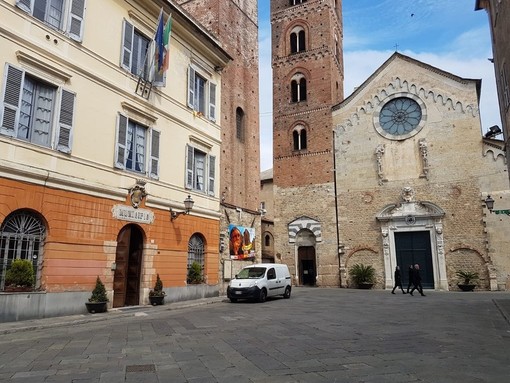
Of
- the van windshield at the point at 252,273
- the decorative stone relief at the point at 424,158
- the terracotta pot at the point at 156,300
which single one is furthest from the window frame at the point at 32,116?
the decorative stone relief at the point at 424,158

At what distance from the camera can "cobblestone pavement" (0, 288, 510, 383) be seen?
5.27m

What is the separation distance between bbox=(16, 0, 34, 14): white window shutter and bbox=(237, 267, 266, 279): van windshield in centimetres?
1163

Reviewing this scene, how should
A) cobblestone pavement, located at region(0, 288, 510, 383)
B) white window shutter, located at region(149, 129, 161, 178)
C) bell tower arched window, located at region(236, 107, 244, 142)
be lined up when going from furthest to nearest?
1. bell tower arched window, located at region(236, 107, 244, 142)
2. white window shutter, located at region(149, 129, 161, 178)
3. cobblestone pavement, located at region(0, 288, 510, 383)

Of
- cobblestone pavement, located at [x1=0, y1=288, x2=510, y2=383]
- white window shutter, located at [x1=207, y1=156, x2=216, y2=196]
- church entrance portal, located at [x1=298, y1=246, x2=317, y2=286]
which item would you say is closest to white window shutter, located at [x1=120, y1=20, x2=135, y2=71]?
white window shutter, located at [x1=207, y1=156, x2=216, y2=196]

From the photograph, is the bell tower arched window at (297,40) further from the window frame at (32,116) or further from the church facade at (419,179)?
the window frame at (32,116)

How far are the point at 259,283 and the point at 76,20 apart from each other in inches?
434

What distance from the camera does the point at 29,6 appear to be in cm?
1050

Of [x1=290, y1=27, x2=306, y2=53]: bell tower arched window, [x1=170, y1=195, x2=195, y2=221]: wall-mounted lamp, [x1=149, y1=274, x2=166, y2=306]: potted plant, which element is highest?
[x1=290, y1=27, x2=306, y2=53]: bell tower arched window

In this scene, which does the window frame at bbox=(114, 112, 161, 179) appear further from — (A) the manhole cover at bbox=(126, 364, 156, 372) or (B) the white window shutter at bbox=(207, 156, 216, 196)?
(A) the manhole cover at bbox=(126, 364, 156, 372)

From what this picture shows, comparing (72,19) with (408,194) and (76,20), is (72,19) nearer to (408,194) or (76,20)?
(76,20)

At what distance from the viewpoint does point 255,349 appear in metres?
6.80

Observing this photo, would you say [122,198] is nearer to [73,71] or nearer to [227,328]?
[73,71]

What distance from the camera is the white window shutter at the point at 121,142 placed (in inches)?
503

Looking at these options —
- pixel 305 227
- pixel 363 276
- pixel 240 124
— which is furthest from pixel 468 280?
pixel 240 124
